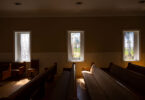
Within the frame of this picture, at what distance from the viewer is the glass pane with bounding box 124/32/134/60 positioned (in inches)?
180

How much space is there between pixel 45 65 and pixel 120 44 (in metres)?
3.18

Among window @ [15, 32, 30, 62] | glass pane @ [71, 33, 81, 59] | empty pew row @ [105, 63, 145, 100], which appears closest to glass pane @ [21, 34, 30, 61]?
window @ [15, 32, 30, 62]

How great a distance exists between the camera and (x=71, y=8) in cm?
376

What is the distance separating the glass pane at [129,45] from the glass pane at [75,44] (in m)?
1.98

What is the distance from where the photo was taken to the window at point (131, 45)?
4.57 m

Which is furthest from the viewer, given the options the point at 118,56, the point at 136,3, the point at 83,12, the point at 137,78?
the point at 118,56

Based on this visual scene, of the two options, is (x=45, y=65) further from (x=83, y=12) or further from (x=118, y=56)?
(x=118, y=56)

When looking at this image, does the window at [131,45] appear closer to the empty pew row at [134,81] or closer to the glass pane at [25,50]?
the empty pew row at [134,81]

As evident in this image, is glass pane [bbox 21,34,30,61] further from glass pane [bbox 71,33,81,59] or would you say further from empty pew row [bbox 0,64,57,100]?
empty pew row [bbox 0,64,57,100]

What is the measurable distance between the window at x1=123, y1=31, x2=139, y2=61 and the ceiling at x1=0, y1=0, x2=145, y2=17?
2.65 feet

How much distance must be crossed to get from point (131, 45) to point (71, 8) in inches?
116

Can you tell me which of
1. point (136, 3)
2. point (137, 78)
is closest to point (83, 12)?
point (136, 3)

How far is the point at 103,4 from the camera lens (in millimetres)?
3453

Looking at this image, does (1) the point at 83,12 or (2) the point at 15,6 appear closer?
(2) the point at 15,6
